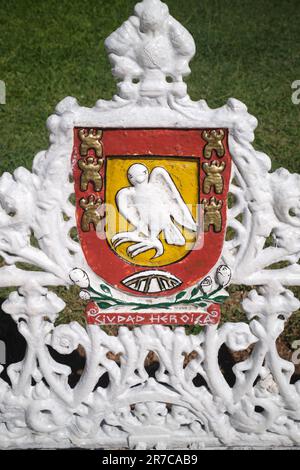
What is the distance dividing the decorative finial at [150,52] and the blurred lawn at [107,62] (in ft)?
10.1

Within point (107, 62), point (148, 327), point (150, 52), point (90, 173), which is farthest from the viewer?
point (107, 62)

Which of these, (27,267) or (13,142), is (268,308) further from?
(13,142)

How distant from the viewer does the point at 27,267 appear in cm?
471

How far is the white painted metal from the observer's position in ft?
8.92

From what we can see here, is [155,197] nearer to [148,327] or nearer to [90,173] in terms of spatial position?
[90,173]

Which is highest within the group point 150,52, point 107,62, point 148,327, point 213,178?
point 107,62

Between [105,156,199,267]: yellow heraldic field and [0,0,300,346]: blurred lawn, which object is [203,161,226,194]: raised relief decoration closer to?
[105,156,199,267]: yellow heraldic field

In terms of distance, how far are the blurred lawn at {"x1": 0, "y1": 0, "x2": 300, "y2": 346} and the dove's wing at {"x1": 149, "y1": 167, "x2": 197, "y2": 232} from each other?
303cm

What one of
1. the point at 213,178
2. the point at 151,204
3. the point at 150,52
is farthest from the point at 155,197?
the point at 150,52

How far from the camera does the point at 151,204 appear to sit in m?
2.80

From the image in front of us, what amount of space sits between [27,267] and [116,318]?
6.15 ft

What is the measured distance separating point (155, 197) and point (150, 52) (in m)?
0.50

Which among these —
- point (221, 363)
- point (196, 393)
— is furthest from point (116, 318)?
point (221, 363)

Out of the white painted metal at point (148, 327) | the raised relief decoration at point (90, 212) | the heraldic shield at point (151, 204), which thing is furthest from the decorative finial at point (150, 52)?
the raised relief decoration at point (90, 212)
